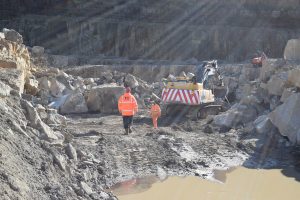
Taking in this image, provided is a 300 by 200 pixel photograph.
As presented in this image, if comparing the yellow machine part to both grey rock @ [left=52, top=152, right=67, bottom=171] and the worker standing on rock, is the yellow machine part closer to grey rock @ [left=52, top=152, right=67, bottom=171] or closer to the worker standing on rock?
the worker standing on rock

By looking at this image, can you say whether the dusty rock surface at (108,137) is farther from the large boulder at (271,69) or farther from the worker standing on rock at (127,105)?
the worker standing on rock at (127,105)

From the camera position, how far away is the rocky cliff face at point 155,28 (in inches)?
1143

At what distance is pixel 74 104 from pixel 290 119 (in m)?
6.59

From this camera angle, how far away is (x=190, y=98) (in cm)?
1239

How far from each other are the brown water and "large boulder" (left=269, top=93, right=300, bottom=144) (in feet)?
5.19

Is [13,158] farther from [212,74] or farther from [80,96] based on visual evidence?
[212,74]

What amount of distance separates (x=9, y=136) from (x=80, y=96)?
27.7 feet

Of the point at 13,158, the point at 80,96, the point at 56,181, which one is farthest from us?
the point at 80,96

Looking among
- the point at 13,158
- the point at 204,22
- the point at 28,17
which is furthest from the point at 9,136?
the point at 204,22

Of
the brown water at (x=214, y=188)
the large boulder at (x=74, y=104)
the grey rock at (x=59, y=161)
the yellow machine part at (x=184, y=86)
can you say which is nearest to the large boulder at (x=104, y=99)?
the large boulder at (x=74, y=104)

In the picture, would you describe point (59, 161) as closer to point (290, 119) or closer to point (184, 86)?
point (290, 119)

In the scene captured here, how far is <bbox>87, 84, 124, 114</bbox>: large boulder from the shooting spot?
13.7 meters

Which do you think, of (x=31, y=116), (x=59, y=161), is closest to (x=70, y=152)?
(x=31, y=116)

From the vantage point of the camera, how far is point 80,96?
44.2ft
